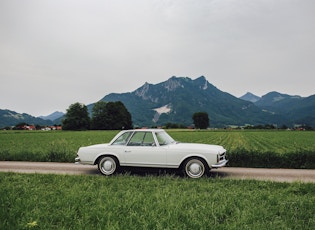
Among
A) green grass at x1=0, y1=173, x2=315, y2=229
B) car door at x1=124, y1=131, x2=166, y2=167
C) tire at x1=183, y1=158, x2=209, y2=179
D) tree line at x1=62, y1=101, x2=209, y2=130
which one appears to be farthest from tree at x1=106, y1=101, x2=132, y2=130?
green grass at x1=0, y1=173, x2=315, y2=229

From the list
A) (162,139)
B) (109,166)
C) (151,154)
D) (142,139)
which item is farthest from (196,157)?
(109,166)

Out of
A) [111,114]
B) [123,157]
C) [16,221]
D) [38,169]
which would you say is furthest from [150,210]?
[111,114]

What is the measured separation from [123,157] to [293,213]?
541 cm

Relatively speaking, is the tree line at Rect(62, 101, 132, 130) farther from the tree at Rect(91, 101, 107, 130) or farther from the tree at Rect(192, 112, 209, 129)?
the tree at Rect(192, 112, 209, 129)

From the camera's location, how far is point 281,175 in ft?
31.2

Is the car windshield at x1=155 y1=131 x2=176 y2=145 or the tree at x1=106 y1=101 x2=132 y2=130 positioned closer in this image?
the car windshield at x1=155 y1=131 x2=176 y2=145

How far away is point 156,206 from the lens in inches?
209

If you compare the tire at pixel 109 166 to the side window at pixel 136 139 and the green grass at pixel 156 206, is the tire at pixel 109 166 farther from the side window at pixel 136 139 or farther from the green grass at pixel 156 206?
the green grass at pixel 156 206

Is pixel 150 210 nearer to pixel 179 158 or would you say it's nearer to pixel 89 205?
pixel 89 205

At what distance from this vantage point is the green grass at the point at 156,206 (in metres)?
4.57

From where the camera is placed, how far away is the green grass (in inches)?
180

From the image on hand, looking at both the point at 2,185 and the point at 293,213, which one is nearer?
the point at 293,213

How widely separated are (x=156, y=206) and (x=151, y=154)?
143 inches

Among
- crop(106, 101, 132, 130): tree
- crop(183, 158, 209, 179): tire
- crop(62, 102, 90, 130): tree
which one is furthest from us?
crop(106, 101, 132, 130): tree
